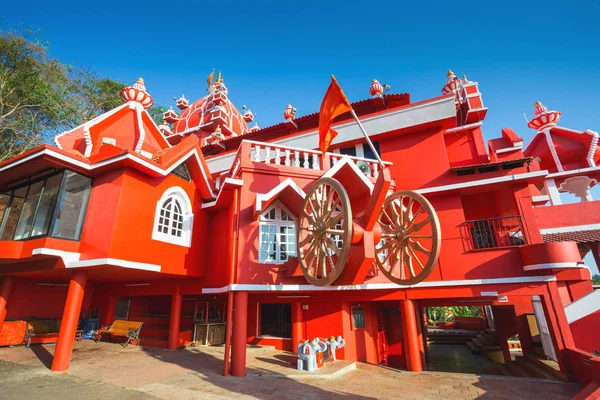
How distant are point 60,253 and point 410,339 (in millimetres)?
11982

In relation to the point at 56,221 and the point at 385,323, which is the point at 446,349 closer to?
the point at 385,323

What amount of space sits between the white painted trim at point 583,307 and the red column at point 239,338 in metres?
10.6

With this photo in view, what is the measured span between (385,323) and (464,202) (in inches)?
291

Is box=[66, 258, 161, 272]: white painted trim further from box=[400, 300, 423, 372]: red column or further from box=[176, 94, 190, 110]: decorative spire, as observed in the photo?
box=[176, 94, 190, 110]: decorative spire

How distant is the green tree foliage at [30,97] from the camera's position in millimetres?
18297

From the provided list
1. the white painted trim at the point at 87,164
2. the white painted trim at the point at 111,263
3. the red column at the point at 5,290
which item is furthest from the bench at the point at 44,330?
the white painted trim at the point at 87,164

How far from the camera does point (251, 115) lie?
30609 millimetres

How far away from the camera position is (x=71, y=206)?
947cm

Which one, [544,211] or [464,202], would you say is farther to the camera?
[464,202]

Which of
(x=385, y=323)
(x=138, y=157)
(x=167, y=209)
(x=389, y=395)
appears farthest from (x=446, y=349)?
(x=138, y=157)

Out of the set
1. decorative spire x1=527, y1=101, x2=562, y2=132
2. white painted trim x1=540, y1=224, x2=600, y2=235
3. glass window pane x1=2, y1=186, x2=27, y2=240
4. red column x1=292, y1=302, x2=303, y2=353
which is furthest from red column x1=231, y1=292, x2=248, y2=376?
decorative spire x1=527, y1=101, x2=562, y2=132

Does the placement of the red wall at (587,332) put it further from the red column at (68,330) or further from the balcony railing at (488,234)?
the red column at (68,330)

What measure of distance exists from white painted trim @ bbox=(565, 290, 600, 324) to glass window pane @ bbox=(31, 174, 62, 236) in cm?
1742

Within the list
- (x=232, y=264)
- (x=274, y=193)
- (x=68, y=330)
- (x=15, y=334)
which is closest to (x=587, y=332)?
(x=274, y=193)
